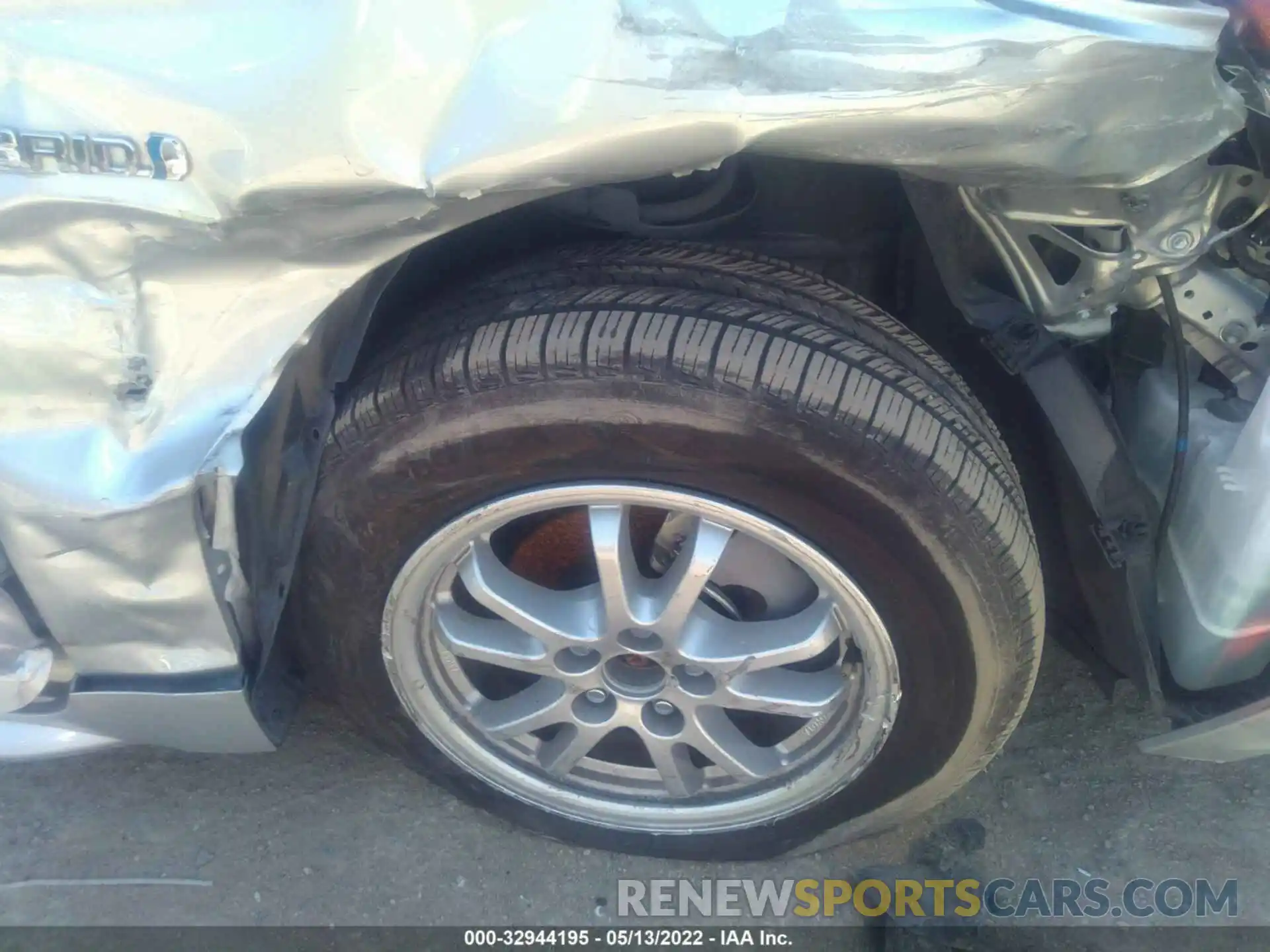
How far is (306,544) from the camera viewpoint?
158cm


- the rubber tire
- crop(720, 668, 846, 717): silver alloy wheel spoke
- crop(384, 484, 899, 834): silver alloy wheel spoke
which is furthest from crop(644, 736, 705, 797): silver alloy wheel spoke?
the rubber tire

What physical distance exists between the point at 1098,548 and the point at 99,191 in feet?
4.99

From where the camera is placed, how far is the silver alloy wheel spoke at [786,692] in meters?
1.63

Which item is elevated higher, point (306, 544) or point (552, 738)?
point (306, 544)

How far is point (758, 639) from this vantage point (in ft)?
5.29

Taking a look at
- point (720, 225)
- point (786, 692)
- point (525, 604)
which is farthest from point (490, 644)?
point (720, 225)

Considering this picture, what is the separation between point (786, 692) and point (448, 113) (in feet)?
3.38

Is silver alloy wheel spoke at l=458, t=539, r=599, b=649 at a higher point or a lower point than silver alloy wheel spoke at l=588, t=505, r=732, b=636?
lower

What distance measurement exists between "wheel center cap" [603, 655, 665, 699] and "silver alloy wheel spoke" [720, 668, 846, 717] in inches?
4.7

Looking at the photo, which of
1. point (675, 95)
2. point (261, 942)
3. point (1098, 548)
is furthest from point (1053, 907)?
point (675, 95)

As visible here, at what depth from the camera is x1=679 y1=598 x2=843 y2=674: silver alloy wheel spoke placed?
1570 mm

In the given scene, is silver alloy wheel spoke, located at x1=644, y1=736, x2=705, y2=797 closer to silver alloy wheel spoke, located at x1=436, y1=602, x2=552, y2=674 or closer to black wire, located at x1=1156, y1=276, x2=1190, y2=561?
silver alloy wheel spoke, located at x1=436, y1=602, x2=552, y2=674

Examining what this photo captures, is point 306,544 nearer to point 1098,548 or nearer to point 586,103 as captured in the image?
point 586,103

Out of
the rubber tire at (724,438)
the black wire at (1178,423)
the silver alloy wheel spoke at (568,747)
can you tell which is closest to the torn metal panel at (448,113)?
the rubber tire at (724,438)
